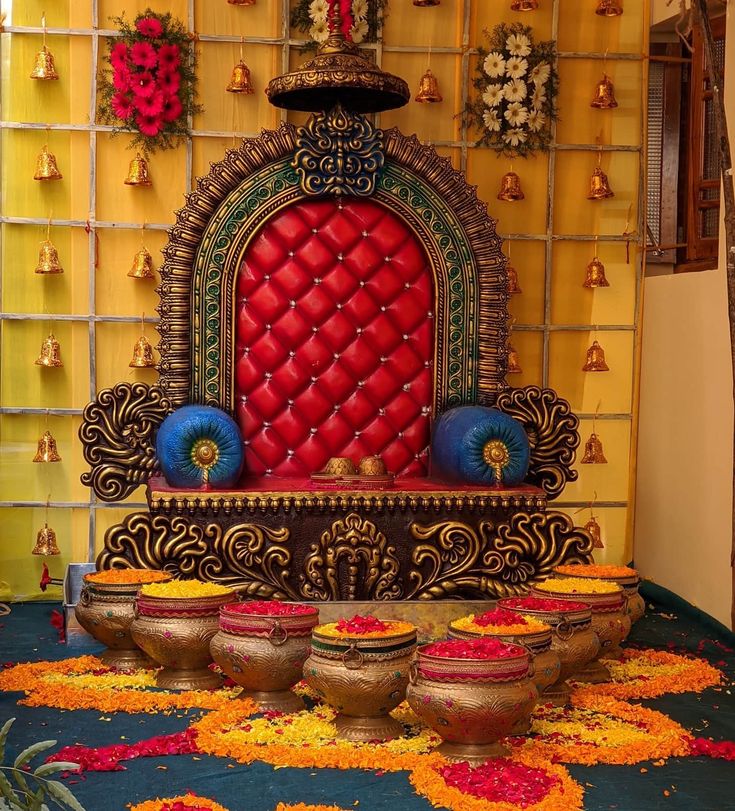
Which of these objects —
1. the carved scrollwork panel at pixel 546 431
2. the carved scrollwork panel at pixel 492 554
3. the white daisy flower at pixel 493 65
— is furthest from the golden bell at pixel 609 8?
the carved scrollwork panel at pixel 492 554

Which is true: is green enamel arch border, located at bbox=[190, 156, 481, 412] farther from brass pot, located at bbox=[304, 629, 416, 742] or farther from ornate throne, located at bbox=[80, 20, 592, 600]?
brass pot, located at bbox=[304, 629, 416, 742]

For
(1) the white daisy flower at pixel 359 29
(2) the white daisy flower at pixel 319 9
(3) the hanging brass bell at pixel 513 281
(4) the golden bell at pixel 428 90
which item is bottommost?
(3) the hanging brass bell at pixel 513 281

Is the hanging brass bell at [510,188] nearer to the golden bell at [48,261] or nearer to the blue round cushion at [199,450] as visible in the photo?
the blue round cushion at [199,450]

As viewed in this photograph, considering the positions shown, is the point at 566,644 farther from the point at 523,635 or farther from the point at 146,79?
the point at 146,79

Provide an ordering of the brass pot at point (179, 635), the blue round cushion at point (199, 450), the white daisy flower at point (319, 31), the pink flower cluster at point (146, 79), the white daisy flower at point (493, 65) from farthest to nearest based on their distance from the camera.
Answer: the white daisy flower at point (493, 65) < the white daisy flower at point (319, 31) < the pink flower cluster at point (146, 79) < the blue round cushion at point (199, 450) < the brass pot at point (179, 635)

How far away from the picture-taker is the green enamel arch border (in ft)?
17.9

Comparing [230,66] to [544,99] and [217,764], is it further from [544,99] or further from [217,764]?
[217,764]

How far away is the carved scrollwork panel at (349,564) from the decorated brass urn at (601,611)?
0.67m

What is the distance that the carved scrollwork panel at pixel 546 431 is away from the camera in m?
5.52

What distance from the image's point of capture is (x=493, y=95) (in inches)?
239

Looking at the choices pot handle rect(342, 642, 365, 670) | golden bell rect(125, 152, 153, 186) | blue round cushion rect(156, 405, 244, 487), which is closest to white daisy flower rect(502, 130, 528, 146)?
golden bell rect(125, 152, 153, 186)

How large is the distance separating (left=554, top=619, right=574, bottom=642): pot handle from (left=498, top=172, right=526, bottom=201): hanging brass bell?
2.57m

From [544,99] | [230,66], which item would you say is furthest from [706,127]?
[230,66]

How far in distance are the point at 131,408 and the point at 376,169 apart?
1533mm
